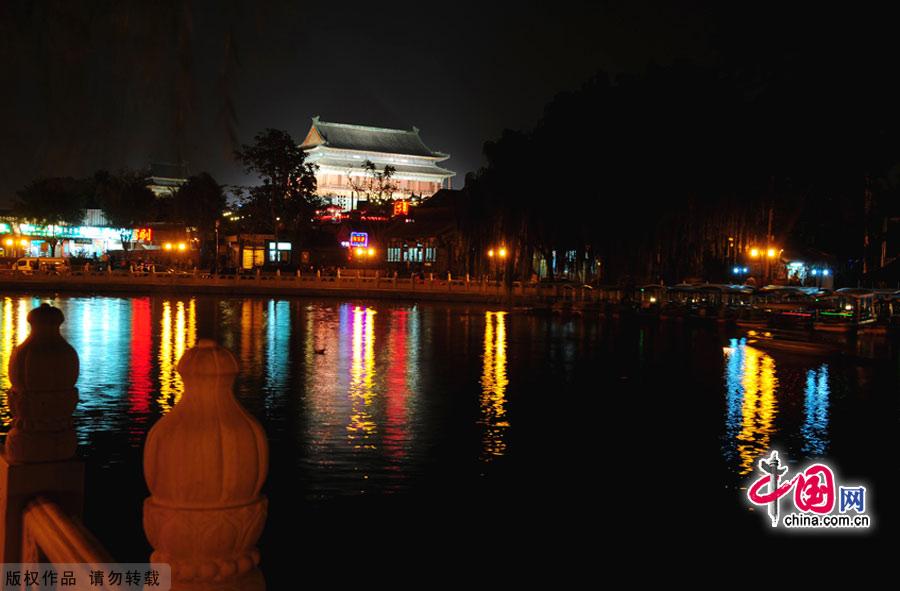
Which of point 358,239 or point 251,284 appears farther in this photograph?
point 358,239

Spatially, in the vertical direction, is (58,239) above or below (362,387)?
above

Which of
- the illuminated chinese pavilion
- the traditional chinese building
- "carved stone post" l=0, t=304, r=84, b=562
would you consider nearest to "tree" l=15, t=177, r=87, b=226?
the traditional chinese building

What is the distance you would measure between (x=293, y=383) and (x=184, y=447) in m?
17.5

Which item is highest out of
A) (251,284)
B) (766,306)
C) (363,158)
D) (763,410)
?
(363,158)

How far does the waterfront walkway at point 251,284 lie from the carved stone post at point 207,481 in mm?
48559

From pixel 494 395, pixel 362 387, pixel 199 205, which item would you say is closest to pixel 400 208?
pixel 199 205

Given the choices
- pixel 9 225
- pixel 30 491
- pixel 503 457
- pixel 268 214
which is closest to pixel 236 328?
pixel 503 457

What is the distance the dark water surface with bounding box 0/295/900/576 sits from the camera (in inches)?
406

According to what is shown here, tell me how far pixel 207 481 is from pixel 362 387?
662 inches

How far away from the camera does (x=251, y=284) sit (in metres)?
54.9

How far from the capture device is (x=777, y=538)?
400 inches

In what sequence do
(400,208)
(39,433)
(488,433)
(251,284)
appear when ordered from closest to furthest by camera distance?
(39,433), (488,433), (251,284), (400,208)

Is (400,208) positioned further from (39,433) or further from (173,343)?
(39,433)

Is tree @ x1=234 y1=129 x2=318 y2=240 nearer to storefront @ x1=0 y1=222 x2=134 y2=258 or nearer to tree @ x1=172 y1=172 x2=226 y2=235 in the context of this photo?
tree @ x1=172 y1=172 x2=226 y2=235
